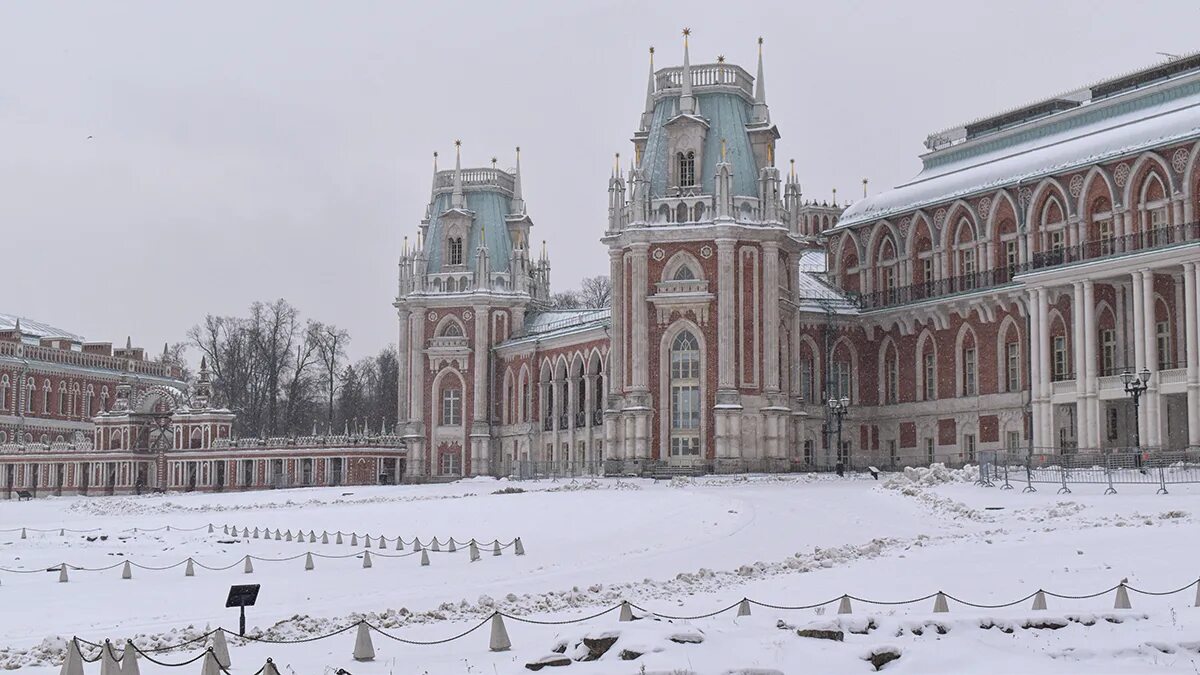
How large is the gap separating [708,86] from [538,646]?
46025 millimetres

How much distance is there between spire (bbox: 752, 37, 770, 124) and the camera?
2517 inches

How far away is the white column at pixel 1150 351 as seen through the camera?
4944 cm

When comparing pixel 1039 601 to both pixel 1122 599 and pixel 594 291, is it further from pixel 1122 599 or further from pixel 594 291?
pixel 594 291

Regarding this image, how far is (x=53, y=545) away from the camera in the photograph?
41.8 metres

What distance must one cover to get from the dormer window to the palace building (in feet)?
22.8

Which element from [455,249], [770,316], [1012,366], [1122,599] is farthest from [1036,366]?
[1122,599]

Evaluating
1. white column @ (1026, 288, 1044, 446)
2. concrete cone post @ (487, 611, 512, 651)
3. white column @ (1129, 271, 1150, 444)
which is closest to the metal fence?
white column @ (1129, 271, 1150, 444)

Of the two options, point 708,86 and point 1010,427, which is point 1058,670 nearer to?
point 1010,427

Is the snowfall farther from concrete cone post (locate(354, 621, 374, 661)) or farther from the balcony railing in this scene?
the balcony railing

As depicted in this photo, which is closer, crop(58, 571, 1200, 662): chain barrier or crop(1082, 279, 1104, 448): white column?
crop(58, 571, 1200, 662): chain barrier

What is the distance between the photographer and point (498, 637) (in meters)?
20.4

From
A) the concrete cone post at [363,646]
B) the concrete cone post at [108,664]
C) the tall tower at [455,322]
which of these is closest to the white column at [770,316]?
the tall tower at [455,322]

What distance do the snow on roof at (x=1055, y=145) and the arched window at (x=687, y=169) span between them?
10924 mm

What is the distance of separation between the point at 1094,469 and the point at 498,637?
27.1m
